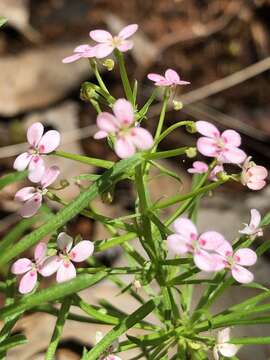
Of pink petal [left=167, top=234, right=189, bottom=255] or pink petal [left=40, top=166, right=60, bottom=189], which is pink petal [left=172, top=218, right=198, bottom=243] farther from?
pink petal [left=40, top=166, right=60, bottom=189]

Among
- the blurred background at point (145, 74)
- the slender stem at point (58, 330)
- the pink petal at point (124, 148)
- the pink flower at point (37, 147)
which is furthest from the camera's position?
the blurred background at point (145, 74)

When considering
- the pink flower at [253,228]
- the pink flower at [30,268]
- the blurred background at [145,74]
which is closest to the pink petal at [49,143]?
the pink flower at [30,268]

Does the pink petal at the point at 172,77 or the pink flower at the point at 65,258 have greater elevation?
the pink petal at the point at 172,77

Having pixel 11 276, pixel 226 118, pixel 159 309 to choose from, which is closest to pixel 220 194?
pixel 226 118

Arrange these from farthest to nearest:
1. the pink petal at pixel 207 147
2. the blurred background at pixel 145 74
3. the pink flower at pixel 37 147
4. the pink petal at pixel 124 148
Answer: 1. the blurred background at pixel 145 74
2. the pink flower at pixel 37 147
3. the pink petal at pixel 207 147
4. the pink petal at pixel 124 148

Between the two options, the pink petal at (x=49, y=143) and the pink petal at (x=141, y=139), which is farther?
the pink petal at (x=49, y=143)

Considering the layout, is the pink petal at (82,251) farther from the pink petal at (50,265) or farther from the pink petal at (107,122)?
the pink petal at (107,122)

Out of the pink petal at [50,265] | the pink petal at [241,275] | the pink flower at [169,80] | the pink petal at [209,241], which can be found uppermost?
the pink flower at [169,80]
